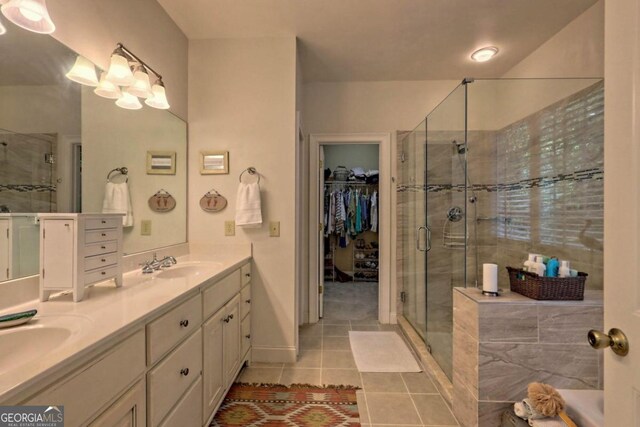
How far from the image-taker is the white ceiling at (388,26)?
6.39 ft

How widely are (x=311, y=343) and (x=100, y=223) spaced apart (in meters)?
1.98

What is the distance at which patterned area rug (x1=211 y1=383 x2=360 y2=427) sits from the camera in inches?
63.4

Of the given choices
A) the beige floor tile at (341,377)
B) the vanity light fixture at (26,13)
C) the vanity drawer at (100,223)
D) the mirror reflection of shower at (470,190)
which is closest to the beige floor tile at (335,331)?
the beige floor tile at (341,377)

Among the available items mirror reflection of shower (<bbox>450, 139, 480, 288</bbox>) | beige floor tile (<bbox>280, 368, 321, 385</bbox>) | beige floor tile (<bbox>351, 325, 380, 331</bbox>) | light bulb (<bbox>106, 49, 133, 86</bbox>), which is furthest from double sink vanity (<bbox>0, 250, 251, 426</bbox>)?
mirror reflection of shower (<bbox>450, 139, 480, 288</bbox>)

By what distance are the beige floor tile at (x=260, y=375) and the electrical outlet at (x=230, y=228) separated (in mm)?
1064

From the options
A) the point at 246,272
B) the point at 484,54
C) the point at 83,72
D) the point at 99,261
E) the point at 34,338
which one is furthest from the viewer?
the point at 484,54

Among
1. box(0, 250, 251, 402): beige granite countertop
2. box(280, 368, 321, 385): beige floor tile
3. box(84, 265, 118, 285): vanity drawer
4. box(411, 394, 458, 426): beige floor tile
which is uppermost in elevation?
box(84, 265, 118, 285): vanity drawer

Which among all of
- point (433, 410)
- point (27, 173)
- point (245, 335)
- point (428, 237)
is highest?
point (27, 173)

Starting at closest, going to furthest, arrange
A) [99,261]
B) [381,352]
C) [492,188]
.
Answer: [99,261], [381,352], [492,188]

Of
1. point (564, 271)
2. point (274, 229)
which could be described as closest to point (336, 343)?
point (274, 229)

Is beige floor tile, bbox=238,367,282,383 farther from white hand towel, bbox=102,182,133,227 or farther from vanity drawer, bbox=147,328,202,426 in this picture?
white hand towel, bbox=102,182,133,227

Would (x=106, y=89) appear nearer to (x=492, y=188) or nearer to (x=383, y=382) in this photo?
(x=383, y=382)

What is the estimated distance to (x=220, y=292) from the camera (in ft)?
5.30

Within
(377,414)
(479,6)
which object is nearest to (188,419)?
(377,414)
